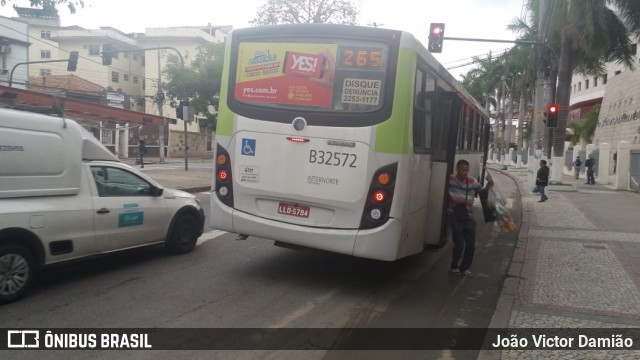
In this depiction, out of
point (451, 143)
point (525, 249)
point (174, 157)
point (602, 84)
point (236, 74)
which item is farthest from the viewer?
point (602, 84)

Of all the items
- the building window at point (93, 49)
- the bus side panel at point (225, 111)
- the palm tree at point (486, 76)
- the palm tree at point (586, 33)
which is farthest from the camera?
the building window at point (93, 49)

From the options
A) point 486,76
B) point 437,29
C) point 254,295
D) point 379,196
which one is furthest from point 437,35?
point 486,76

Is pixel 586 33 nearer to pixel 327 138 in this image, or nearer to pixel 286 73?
pixel 286 73

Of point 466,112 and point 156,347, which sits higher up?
point 466,112

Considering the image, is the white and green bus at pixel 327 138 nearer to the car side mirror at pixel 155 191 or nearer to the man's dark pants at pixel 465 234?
the man's dark pants at pixel 465 234

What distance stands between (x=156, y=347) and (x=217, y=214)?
2.23 metres

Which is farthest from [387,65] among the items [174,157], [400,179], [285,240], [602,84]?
[602,84]

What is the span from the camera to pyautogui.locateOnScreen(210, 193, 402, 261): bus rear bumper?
17.4 ft

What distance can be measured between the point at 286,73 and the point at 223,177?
4.89 feet

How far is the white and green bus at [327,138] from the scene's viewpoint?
5285 millimetres

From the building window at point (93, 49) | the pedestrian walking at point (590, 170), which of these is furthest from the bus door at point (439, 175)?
the building window at point (93, 49)

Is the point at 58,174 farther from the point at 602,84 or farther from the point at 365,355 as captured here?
the point at 602,84

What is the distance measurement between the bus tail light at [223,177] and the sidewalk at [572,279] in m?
3.32

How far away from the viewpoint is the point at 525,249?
27.9ft
